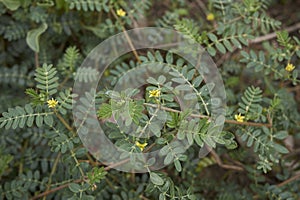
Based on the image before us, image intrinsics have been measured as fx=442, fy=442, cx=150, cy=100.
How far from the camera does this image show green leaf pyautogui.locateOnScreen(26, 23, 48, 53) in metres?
2.09

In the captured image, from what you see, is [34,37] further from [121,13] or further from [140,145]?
[140,145]

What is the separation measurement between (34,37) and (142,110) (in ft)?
3.01

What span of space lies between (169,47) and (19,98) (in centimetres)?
77

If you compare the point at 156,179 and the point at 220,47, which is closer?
the point at 156,179

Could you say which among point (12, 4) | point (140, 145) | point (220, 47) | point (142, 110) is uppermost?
point (12, 4)

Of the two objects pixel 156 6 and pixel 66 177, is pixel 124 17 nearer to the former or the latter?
pixel 156 6

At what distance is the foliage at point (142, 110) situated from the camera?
58.1 inches

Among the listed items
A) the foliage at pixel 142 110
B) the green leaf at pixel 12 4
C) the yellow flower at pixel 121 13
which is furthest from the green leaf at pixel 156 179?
the green leaf at pixel 12 4

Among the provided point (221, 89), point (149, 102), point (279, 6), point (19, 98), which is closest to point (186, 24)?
point (221, 89)

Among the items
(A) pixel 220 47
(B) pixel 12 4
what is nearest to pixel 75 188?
(A) pixel 220 47

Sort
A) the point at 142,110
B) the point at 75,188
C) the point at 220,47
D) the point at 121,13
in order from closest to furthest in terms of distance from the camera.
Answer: the point at 142,110
the point at 75,188
the point at 220,47
the point at 121,13

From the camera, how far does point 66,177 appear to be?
1805mm

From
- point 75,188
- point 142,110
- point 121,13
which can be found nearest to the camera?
point 142,110

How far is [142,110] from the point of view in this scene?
4.70 ft
